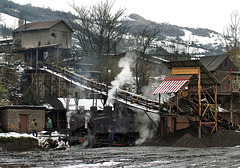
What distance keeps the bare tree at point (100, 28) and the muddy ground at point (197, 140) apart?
29090mm

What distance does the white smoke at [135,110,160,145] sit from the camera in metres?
31.3

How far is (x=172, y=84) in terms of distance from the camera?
29.2m

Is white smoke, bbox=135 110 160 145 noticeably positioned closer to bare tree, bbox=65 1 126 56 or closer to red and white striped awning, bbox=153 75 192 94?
red and white striped awning, bbox=153 75 192 94

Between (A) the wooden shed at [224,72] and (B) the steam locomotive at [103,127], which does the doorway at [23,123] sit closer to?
(B) the steam locomotive at [103,127]

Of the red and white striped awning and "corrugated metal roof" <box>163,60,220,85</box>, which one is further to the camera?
"corrugated metal roof" <box>163,60,220,85</box>

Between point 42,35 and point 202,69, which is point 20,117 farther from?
point 42,35

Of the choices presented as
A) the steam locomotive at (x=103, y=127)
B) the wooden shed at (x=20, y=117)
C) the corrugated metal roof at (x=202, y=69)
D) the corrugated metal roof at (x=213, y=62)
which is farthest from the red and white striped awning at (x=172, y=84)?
the corrugated metal roof at (x=213, y=62)

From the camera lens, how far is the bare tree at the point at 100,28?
5922 centimetres

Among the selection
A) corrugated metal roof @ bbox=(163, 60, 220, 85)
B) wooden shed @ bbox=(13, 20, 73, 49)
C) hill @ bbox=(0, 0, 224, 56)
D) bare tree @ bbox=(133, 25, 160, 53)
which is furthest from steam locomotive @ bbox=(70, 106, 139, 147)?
hill @ bbox=(0, 0, 224, 56)

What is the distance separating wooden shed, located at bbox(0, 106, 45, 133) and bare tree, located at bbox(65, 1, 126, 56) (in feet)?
78.1

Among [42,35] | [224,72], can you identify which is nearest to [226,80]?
[224,72]

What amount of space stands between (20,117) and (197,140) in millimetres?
15078

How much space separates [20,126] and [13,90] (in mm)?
16109

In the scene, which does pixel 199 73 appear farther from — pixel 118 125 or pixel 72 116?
pixel 72 116
